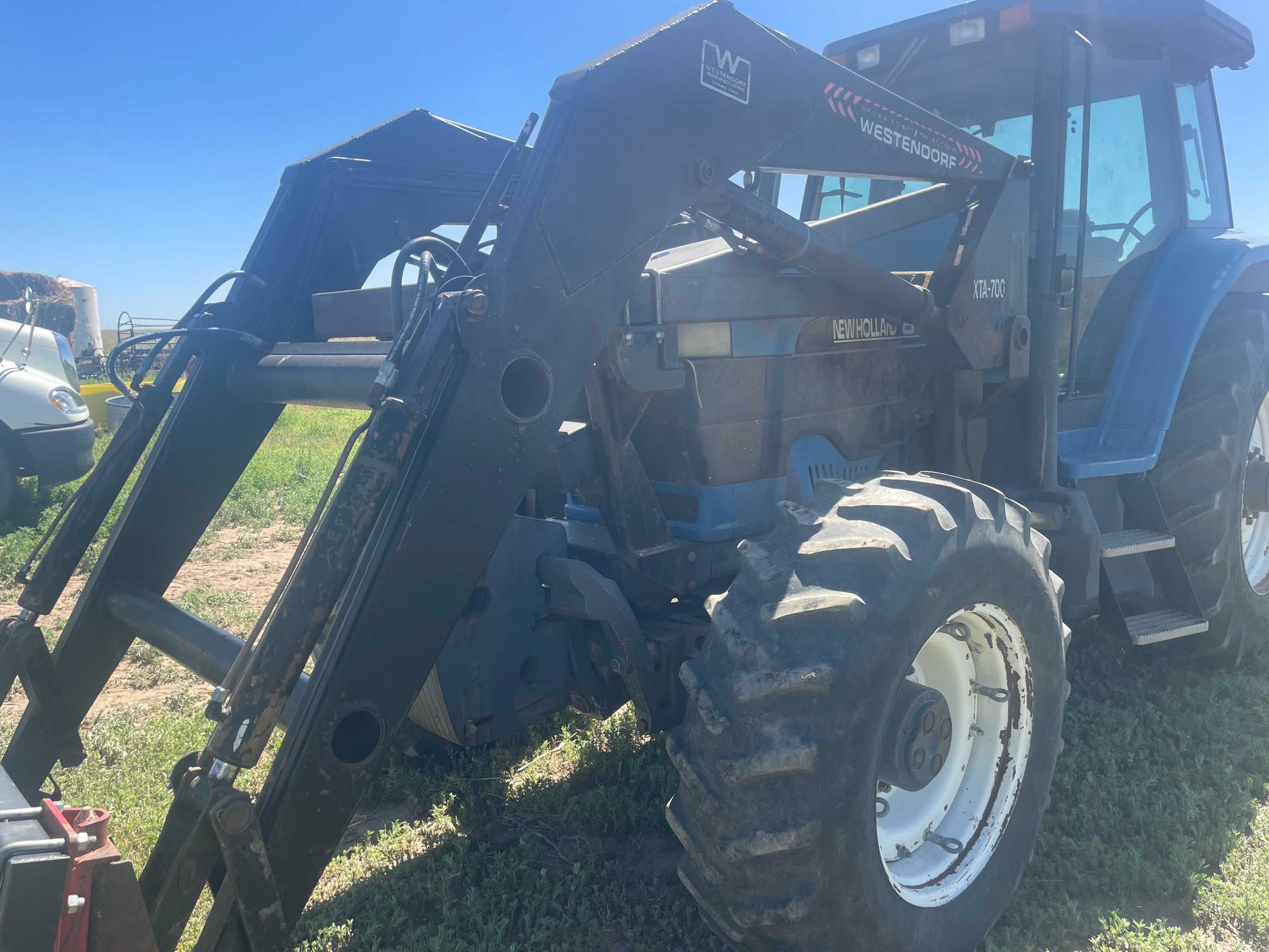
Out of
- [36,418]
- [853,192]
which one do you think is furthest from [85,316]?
[853,192]

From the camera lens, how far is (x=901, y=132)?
2838 mm

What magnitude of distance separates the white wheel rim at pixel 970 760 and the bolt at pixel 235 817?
5.48ft

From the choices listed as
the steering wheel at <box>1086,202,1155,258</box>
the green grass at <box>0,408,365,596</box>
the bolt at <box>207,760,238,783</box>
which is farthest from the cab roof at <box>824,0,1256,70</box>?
the green grass at <box>0,408,365,596</box>

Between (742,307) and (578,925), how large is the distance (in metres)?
1.90

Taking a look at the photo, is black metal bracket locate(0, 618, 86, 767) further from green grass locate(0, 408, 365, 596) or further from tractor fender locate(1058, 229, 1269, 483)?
tractor fender locate(1058, 229, 1269, 483)

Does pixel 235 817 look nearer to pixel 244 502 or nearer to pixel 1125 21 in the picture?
pixel 1125 21

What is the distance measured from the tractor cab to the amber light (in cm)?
3

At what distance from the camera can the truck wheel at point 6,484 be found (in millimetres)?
7758

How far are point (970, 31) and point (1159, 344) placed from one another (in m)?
1.60

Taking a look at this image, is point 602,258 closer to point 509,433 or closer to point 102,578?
point 509,433

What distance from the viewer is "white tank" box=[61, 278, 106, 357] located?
2836 cm

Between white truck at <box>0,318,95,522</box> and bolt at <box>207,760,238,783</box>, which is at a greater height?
bolt at <box>207,760,238,783</box>

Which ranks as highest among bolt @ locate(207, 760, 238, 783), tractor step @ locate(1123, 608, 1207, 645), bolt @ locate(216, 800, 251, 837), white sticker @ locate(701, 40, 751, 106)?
white sticker @ locate(701, 40, 751, 106)

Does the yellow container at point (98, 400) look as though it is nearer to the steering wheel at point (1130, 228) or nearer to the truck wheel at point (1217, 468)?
the steering wheel at point (1130, 228)
